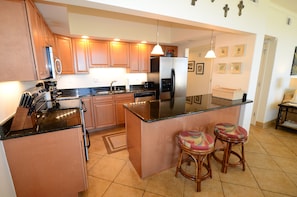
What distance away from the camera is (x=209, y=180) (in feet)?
Answer: 6.40

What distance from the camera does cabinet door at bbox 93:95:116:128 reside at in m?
3.36

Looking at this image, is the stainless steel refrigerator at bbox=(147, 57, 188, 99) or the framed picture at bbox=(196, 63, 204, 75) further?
the framed picture at bbox=(196, 63, 204, 75)

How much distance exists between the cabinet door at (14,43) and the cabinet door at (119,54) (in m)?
2.35

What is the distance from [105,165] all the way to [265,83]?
13.1ft

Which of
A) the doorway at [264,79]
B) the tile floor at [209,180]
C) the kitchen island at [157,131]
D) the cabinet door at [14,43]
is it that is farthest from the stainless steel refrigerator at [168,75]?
the cabinet door at [14,43]

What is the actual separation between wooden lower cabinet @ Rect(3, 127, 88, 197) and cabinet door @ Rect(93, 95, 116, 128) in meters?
1.89

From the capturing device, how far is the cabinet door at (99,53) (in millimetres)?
3346

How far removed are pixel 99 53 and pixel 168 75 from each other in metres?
1.80

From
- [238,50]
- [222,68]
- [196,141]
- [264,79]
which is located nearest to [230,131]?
[196,141]

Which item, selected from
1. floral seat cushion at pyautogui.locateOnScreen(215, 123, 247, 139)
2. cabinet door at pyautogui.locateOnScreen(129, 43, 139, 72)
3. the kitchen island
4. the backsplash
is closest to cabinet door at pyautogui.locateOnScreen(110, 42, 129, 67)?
cabinet door at pyautogui.locateOnScreen(129, 43, 139, 72)

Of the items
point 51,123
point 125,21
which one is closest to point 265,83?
point 125,21

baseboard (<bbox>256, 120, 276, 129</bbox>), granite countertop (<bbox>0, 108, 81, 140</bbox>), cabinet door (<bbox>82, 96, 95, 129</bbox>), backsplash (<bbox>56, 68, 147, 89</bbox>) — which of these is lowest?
baseboard (<bbox>256, 120, 276, 129</bbox>)

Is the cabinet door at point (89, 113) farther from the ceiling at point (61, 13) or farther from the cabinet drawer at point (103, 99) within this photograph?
the ceiling at point (61, 13)

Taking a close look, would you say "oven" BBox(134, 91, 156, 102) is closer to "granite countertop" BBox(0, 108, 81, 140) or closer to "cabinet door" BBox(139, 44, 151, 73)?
"cabinet door" BBox(139, 44, 151, 73)
